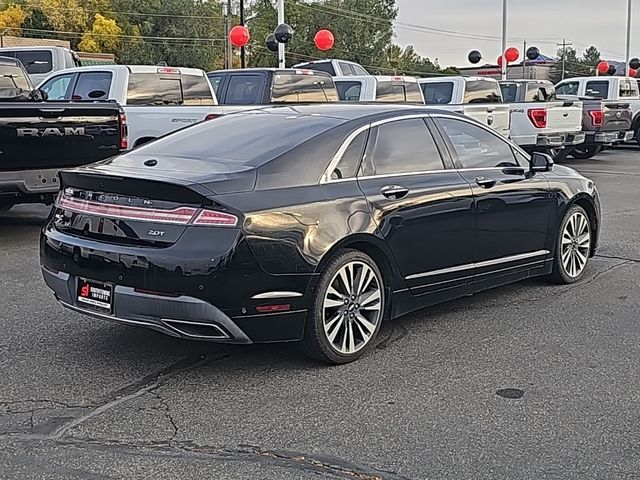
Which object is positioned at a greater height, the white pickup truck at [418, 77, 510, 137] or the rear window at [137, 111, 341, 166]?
the white pickup truck at [418, 77, 510, 137]

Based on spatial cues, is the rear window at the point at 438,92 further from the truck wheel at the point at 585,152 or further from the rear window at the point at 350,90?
the truck wheel at the point at 585,152

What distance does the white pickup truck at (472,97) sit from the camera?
1702 centimetres

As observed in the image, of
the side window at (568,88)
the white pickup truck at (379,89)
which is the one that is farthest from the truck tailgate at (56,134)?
the side window at (568,88)

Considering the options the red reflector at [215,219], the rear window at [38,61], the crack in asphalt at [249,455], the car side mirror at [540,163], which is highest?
Result: the rear window at [38,61]

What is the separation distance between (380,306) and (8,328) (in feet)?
8.60

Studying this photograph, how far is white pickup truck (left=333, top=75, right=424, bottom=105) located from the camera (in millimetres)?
17312

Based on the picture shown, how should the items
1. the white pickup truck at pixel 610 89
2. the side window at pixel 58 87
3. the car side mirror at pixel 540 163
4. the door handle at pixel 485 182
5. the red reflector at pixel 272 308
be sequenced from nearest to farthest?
the red reflector at pixel 272 308 → the door handle at pixel 485 182 → the car side mirror at pixel 540 163 → the side window at pixel 58 87 → the white pickup truck at pixel 610 89

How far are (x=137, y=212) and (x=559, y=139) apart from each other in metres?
14.7

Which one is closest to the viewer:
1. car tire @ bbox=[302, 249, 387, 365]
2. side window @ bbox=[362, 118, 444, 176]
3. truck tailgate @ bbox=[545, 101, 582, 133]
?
car tire @ bbox=[302, 249, 387, 365]

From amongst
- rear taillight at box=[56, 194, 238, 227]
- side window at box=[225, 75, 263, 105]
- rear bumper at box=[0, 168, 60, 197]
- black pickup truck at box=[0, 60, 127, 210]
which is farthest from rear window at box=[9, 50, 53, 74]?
rear taillight at box=[56, 194, 238, 227]

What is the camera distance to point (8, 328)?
19.9 ft

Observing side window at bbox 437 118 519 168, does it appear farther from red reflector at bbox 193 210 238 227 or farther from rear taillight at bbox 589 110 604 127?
rear taillight at bbox 589 110 604 127

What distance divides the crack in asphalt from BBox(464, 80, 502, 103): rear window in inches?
568

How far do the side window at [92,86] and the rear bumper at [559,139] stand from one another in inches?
368
